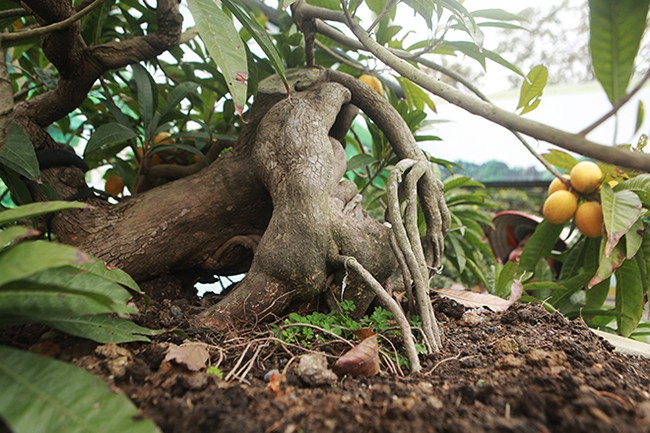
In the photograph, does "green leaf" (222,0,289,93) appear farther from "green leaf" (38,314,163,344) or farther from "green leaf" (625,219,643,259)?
"green leaf" (625,219,643,259)

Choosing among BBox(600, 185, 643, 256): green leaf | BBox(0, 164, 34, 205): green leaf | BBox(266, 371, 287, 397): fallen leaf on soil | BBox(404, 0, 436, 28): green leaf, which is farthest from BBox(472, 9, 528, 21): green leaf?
BBox(0, 164, 34, 205): green leaf

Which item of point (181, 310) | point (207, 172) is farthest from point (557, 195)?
point (181, 310)

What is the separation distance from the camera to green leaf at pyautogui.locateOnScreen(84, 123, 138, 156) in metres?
1.01

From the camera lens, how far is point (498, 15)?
43.2 inches

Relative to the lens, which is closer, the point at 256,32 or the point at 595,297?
the point at 256,32

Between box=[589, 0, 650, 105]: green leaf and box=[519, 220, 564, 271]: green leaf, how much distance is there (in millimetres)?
1166

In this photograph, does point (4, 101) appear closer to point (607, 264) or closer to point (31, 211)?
point (31, 211)

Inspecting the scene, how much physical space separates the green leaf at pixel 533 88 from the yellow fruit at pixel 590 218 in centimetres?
54

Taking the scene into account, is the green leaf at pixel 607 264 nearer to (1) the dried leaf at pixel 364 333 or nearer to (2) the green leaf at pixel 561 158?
(2) the green leaf at pixel 561 158

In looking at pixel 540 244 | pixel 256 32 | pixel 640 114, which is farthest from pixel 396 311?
pixel 540 244

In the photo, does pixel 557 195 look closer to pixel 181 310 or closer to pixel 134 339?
pixel 181 310

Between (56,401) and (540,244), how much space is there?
5.21 ft

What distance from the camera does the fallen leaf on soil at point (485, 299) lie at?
1052mm

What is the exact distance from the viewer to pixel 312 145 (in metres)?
0.94
